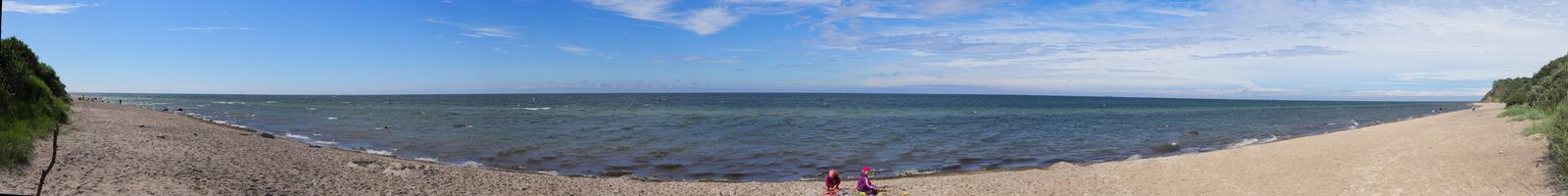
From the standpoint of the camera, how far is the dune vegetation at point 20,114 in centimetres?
1052

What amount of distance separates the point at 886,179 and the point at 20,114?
21.3 meters

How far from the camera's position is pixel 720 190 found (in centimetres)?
1347

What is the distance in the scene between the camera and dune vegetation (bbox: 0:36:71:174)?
34.5 ft

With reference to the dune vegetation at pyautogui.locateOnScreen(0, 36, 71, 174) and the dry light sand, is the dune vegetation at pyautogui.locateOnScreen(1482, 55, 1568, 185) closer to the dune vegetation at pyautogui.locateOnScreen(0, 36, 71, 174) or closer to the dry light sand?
the dry light sand

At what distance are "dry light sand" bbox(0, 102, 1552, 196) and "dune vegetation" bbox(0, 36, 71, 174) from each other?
1.23 ft

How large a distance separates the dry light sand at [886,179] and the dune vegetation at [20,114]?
0.38 m

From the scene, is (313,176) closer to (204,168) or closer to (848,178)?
(204,168)

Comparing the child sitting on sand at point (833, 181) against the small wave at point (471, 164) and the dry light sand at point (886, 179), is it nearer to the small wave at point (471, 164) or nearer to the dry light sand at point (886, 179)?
the dry light sand at point (886, 179)

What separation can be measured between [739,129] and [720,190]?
20901mm

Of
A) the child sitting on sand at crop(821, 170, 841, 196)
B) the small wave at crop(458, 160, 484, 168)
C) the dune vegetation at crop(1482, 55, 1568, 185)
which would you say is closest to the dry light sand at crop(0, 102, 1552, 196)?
the child sitting on sand at crop(821, 170, 841, 196)

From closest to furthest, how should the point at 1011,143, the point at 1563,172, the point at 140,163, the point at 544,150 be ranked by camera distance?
the point at 1563,172, the point at 140,163, the point at 544,150, the point at 1011,143

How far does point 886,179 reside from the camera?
1527 centimetres

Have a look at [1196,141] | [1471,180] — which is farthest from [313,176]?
[1196,141]

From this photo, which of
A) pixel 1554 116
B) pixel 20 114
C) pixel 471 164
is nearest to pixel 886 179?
pixel 471 164
